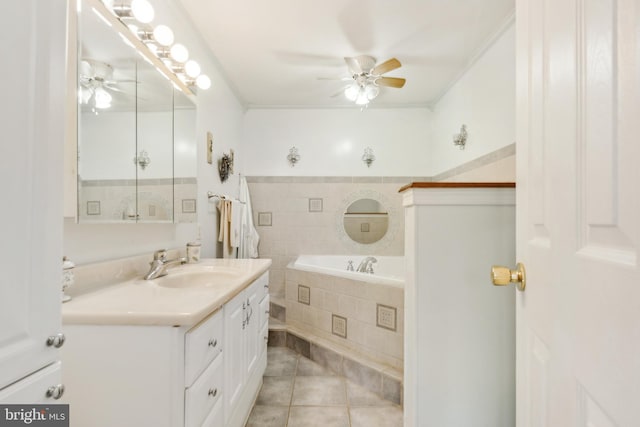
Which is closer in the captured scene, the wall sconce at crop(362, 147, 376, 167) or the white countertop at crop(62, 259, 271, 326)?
the white countertop at crop(62, 259, 271, 326)

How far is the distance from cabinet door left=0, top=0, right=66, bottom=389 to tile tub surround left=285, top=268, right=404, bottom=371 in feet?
5.87

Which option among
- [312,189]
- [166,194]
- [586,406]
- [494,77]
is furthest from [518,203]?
[312,189]

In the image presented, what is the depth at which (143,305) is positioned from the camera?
3.16ft

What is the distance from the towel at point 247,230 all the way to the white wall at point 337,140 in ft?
1.26

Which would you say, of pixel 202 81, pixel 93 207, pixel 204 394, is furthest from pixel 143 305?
pixel 202 81

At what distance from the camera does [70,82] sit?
3.49ft

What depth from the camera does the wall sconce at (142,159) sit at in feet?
4.72

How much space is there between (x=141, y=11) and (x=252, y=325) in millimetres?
1679

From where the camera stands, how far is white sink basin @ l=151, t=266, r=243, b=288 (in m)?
1.55

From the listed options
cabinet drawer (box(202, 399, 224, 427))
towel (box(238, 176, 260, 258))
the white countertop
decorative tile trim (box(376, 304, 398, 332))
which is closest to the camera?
the white countertop

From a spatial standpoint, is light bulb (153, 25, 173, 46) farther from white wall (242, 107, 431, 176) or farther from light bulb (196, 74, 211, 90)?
white wall (242, 107, 431, 176)

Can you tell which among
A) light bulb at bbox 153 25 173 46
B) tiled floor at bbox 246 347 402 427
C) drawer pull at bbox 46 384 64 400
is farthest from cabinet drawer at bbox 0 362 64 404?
light bulb at bbox 153 25 173 46

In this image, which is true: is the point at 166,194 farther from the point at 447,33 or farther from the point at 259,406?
the point at 447,33

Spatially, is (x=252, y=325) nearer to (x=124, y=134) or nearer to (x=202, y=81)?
(x=124, y=134)
